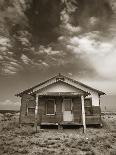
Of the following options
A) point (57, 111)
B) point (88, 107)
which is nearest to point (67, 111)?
point (57, 111)

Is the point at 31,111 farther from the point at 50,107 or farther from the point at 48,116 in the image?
the point at 48,116

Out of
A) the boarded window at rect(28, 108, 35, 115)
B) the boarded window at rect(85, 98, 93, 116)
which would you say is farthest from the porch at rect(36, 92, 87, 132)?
the boarded window at rect(28, 108, 35, 115)

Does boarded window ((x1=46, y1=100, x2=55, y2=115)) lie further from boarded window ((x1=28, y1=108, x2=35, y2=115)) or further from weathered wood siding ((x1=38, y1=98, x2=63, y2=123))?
boarded window ((x1=28, y1=108, x2=35, y2=115))

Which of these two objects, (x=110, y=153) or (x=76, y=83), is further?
(x=76, y=83)

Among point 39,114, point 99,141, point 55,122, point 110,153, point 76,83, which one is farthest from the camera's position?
point 76,83

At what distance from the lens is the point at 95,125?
22219 mm

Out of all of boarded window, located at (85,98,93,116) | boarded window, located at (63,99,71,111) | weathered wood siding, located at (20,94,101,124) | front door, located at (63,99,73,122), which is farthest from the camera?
boarded window, located at (85,98,93,116)

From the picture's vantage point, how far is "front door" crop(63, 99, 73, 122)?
2151 cm

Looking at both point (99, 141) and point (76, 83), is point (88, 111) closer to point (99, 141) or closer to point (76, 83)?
point (76, 83)

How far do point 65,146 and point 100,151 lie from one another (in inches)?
86.4

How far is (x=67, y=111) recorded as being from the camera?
865 inches

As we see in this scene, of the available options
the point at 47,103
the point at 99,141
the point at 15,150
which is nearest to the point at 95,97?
the point at 47,103

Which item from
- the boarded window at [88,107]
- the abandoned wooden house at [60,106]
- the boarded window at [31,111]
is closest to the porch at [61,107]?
the abandoned wooden house at [60,106]

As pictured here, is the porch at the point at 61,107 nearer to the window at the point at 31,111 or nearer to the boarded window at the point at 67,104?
the boarded window at the point at 67,104
